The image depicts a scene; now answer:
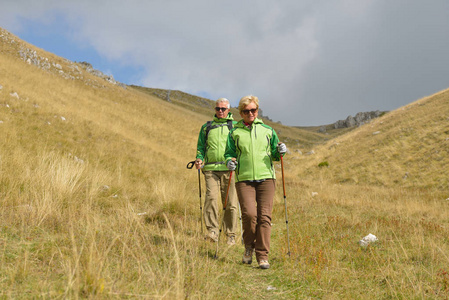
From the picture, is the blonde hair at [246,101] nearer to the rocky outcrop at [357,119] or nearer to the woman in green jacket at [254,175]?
the woman in green jacket at [254,175]

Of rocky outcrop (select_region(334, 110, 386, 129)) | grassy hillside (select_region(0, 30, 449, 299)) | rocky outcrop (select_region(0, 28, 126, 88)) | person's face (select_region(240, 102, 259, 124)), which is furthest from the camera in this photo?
rocky outcrop (select_region(334, 110, 386, 129))

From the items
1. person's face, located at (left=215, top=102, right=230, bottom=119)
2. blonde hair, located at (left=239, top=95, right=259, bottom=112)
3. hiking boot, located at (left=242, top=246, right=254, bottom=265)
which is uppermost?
person's face, located at (left=215, top=102, right=230, bottom=119)

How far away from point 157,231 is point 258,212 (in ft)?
6.45

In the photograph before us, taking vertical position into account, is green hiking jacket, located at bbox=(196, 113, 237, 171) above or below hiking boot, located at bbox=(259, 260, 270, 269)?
above

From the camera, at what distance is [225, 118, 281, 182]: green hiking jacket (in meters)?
4.25

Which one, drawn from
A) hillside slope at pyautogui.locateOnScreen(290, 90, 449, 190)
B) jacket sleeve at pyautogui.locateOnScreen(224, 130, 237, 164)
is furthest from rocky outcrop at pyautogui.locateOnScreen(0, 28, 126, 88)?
jacket sleeve at pyautogui.locateOnScreen(224, 130, 237, 164)

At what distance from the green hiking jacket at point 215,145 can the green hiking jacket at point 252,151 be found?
1118 mm

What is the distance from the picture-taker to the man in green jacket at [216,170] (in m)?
5.50

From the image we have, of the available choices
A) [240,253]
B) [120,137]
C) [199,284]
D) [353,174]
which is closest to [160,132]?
[120,137]

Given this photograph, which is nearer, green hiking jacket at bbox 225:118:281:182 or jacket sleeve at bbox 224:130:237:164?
green hiking jacket at bbox 225:118:281:182

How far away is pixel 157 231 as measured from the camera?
5145mm

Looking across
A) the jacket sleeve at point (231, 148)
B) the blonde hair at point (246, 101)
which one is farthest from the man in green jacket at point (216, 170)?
the blonde hair at point (246, 101)

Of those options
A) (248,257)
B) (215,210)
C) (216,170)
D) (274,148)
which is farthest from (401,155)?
(248,257)

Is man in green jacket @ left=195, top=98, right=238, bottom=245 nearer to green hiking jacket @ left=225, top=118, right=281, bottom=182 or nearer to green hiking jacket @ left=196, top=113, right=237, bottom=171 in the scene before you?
green hiking jacket @ left=196, top=113, right=237, bottom=171
